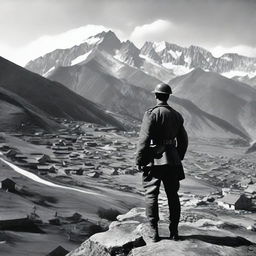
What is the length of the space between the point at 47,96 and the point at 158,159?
16403cm

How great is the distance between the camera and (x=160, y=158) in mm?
8203

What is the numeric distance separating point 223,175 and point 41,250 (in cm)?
7661

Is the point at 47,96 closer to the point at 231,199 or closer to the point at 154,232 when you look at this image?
the point at 231,199

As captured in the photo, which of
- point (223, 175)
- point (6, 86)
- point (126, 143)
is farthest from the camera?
point (6, 86)

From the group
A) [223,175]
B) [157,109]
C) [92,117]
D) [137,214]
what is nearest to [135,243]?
[157,109]

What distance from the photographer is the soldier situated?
26.8 ft

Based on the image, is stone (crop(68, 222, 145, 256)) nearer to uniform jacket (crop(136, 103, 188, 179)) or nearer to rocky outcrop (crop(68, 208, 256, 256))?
rocky outcrop (crop(68, 208, 256, 256))

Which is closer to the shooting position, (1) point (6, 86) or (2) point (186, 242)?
(2) point (186, 242)

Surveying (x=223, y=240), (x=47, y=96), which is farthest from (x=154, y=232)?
(x=47, y=96)

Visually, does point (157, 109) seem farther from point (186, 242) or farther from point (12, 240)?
point (12, 240)

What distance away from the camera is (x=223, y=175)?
92.3 m

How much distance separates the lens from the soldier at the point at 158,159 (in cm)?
816

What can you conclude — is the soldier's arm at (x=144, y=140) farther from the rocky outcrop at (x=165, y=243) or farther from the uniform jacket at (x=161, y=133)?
the rocky outcrop at (x=165, y=243)

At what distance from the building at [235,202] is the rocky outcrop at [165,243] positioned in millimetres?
41274
